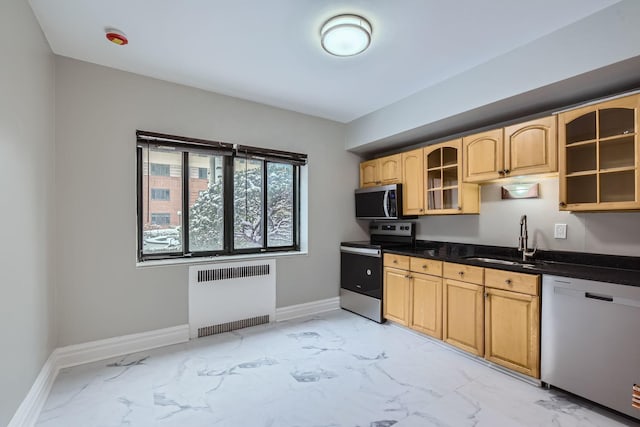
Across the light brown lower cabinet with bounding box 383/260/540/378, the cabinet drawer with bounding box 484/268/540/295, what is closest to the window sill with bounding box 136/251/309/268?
the light brown lower cabinet with bounding box 383/260/540/378

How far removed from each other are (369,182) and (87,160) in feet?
10.0

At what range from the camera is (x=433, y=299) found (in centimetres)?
291

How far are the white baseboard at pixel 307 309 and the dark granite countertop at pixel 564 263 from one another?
133 cm

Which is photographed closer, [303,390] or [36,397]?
[36,397]

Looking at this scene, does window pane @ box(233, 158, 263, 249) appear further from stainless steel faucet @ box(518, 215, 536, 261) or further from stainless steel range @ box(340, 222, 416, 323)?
stainless steel faucet @ box(518, 215, 536, 261)

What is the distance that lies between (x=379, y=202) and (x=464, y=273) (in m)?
1.41

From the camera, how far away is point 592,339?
1921 millimetres

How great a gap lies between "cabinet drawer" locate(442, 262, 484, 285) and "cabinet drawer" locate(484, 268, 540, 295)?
0.17ft

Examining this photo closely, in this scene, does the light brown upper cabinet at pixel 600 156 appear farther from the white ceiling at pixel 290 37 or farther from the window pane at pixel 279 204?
the window pane at pixel 279 204

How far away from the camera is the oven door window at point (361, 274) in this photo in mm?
3482

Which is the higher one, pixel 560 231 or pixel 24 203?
pixel 24 203

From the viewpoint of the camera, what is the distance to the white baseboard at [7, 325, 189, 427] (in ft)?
5.79

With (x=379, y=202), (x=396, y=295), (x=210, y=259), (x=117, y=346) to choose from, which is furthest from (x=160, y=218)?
(x=396, y=295)

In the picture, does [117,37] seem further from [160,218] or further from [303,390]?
[303,390]
